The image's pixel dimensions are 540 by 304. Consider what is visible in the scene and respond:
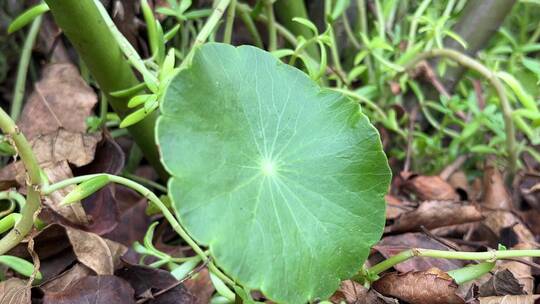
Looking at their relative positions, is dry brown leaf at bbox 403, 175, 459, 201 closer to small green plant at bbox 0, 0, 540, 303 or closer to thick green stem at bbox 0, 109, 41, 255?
small green plant at bbox 0, 0, 540, 303

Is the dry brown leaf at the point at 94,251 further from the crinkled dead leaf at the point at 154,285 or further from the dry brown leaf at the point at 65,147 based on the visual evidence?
the dry brown leaf at the point at 65,147

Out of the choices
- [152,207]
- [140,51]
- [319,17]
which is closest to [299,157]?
[152,207]

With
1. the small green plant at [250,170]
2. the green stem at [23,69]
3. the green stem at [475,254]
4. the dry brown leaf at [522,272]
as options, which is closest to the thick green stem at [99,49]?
the small green plant at [250,170]

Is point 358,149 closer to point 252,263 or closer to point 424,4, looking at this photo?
point 252,263

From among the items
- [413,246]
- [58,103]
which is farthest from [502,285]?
[58,103]

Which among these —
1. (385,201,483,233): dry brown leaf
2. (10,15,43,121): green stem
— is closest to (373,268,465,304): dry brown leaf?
(385,201,483,233): dry brown leaf

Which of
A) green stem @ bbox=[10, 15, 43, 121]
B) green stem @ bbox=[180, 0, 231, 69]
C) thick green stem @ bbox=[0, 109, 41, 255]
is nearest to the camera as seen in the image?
thick green stem @ bbox=[0, 109, 41, 255]

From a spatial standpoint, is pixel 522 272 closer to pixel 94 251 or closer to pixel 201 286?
pixel 201 286
